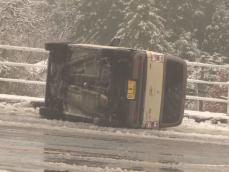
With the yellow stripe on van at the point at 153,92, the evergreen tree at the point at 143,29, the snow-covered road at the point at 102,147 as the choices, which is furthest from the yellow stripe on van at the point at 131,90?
the evergreen tree at the point at 143,29

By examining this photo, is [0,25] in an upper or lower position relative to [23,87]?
upper

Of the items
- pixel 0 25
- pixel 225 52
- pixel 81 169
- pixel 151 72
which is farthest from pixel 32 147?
pixel 225 52

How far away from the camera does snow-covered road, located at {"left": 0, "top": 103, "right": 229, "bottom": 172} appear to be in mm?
7180

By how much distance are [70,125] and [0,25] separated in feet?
54.4

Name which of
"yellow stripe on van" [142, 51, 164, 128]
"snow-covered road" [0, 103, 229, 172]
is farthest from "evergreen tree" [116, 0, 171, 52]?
"yellow stripe on van" [142, 51, 164, 128]

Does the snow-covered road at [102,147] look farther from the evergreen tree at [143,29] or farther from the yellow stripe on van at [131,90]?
the evergreen tree at [143,29]

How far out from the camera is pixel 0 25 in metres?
25.6

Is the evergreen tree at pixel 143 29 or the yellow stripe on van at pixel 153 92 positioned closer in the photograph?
the yellow stripe on van at pixel 153 92

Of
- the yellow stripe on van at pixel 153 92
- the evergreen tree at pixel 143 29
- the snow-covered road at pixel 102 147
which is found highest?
the evergreen tree at pixel 143 29

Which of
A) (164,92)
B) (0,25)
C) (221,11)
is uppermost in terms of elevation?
(221,11)

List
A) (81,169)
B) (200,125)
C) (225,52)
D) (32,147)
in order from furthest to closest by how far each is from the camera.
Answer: (225,52)
(200,125)
(32,147)
(81,169)

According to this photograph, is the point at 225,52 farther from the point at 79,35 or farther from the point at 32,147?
the point at 32,147

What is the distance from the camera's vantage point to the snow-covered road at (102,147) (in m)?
7.18

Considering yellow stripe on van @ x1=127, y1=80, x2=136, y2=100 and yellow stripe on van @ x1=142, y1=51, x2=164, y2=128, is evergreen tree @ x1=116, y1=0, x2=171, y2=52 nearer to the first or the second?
yellow stripe on van @ x1=142, y1=51, x2=164, y2=128
